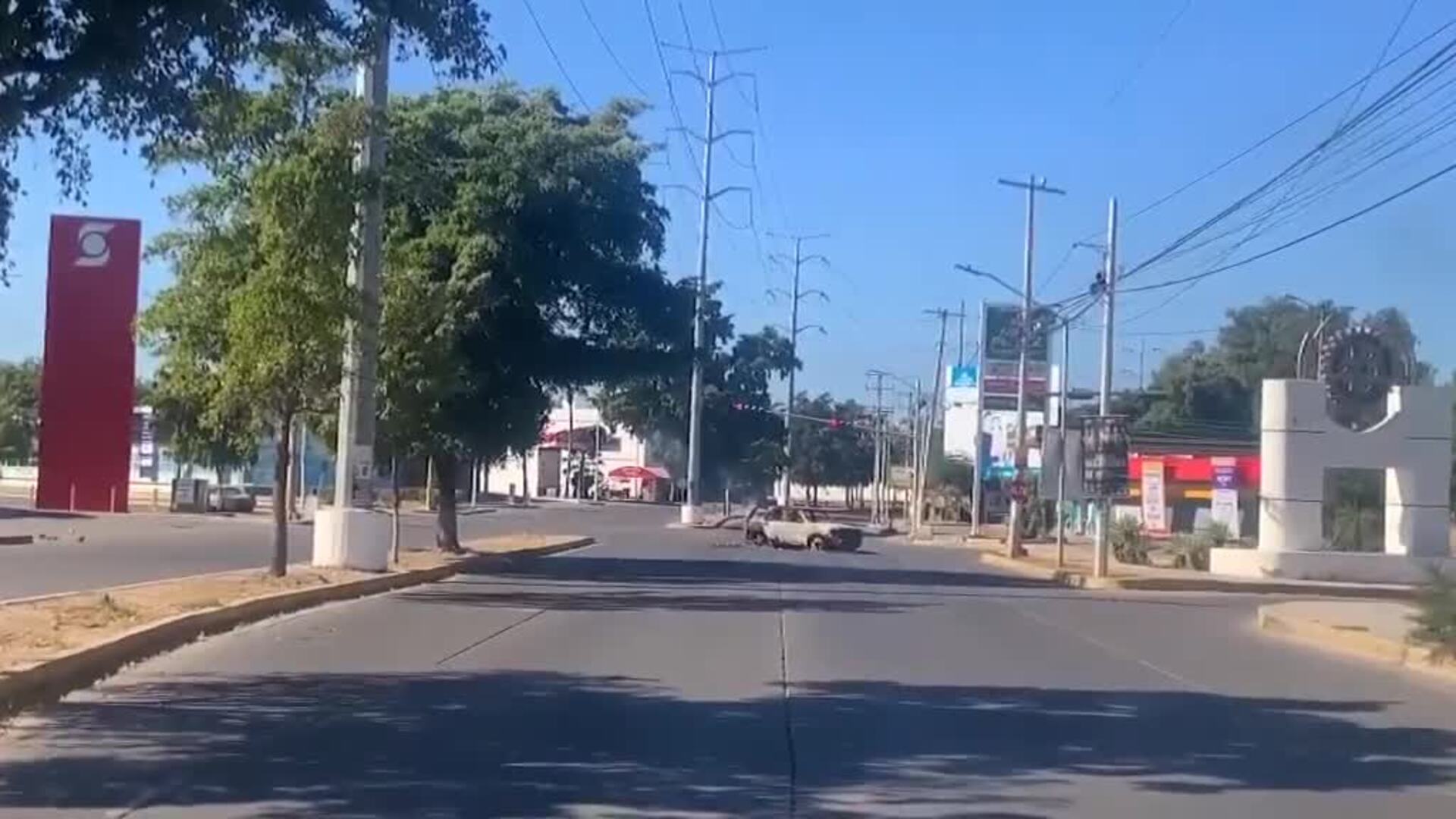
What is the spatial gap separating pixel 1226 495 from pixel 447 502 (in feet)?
114

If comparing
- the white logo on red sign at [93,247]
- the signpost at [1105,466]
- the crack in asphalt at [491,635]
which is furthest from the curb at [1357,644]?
the white logo on red sign at [93,247]

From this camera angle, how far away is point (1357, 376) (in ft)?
151

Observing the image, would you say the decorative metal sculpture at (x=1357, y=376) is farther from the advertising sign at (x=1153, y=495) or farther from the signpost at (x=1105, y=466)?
the advertising sign at (x=1153, y=495)

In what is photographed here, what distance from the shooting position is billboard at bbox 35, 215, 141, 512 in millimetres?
36281

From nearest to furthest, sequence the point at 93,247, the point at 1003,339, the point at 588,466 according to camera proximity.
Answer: the point at 93,247, the point at 1003,339, the point at 588,466

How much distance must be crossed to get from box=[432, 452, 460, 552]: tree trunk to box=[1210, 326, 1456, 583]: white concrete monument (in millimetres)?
17806

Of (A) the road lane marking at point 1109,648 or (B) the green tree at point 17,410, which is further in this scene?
(B) the green tree at point 17,410

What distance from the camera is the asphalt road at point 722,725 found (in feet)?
38.4

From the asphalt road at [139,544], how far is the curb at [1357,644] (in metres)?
16.6

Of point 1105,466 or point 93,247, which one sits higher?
point 93,247

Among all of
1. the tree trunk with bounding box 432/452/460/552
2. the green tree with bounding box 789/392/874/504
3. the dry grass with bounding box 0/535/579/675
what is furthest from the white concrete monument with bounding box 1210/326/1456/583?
the green tree with bounding box 789/392/874/504

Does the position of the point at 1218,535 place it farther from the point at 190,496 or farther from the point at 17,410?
the point at 17,410

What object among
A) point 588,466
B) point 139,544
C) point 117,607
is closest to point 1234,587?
point 139,544

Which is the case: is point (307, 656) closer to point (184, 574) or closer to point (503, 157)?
point (184, 574)
